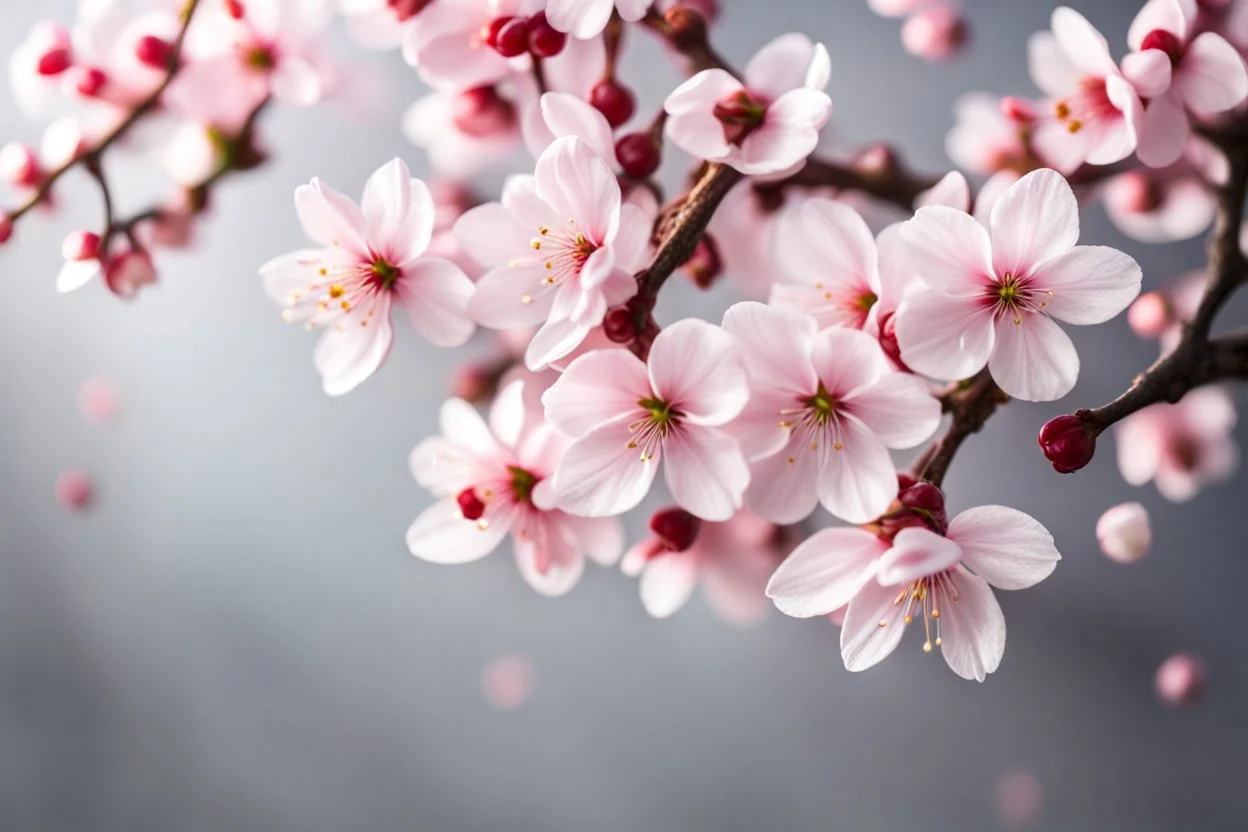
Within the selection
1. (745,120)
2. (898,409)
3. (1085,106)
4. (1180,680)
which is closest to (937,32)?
(1085,106)

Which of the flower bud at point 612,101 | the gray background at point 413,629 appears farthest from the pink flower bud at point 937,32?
the flower bud at point 612,101

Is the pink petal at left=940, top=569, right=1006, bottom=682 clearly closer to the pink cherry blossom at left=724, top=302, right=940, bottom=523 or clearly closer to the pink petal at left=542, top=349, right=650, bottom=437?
the pink cherry blossom at left=724, top=302, right=940, bottom=523

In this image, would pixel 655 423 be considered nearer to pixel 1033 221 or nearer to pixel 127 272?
pixel 1033 221

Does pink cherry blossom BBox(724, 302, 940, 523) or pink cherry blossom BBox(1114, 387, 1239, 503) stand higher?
pink cherry blossom BBox(724, 302, 940, 523)

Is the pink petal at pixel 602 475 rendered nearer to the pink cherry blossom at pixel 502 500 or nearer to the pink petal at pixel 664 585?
the pink cherry blossom at pixel 502 500

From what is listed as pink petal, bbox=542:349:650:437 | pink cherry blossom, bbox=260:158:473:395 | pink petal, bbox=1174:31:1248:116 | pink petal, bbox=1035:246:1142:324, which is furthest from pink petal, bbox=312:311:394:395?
pink petal, bbox=1174:31:1248:116

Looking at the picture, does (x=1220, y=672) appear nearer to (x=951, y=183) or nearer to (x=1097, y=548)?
(x=1097, y=548)
